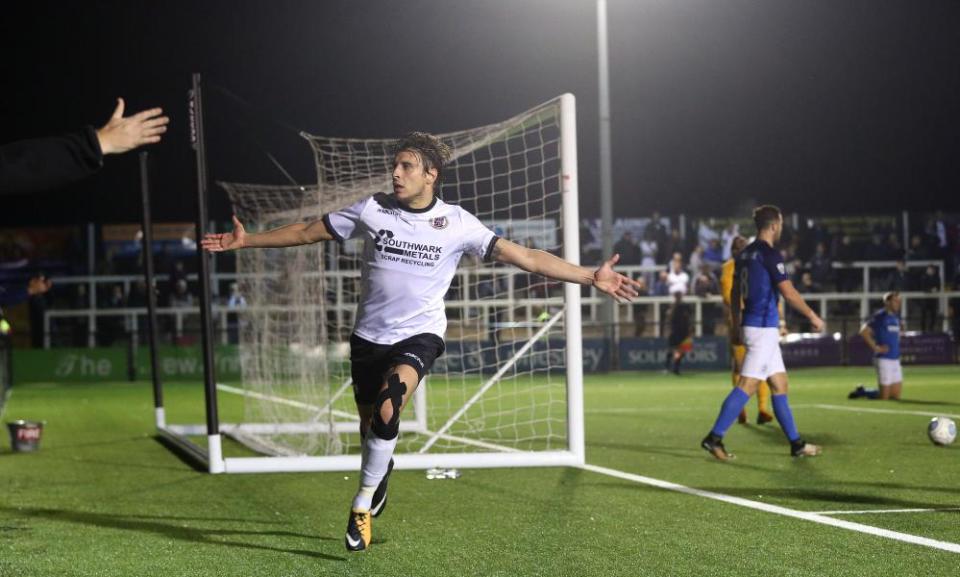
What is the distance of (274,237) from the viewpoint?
22.9 feet

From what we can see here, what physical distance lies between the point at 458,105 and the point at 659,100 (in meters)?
6.23

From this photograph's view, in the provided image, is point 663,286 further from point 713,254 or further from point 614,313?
point 713,254

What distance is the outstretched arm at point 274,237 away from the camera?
6.91 metres

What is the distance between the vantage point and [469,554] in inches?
251

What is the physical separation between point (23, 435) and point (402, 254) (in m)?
7.04

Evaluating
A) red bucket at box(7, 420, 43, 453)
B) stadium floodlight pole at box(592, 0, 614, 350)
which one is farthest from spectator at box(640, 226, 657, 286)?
red bucket at box(7, 420, 43, 453)

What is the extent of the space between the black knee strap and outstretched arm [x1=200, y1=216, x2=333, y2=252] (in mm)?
965

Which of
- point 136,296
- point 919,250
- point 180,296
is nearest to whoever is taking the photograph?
point 180,296

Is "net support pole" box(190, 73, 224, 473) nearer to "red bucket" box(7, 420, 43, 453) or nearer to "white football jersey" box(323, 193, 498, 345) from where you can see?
"red bucket" box(7, 420, 43, 453)

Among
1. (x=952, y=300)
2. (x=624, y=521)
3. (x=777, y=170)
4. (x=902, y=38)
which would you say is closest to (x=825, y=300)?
(x=952, y=300)

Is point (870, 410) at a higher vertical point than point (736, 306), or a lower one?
lower

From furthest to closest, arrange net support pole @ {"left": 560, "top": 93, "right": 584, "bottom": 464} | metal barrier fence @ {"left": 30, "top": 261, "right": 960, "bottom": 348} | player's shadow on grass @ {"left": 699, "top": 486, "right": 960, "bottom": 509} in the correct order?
metal barrier fence @ {"left": 30, "top": 261, "right": 960, "bottom": 348} < net support pole @ {"left": 560, "top": 93, "right": 584, "bottom": 464} < player's shadow on grass @ {"left": 699, "top": 486, "right": 960, "bottom": 509}

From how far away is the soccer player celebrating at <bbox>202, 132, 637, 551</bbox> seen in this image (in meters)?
6.85

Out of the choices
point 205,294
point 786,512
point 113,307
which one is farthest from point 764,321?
point 113,307
